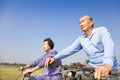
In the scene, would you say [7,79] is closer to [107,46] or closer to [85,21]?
[85,21]

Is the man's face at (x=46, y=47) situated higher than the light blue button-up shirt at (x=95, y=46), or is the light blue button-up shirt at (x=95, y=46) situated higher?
the man's face at (x=46, y=47)

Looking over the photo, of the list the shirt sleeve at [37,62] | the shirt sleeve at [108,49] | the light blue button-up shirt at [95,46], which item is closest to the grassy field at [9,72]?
the shirt sleeve at [37,62]

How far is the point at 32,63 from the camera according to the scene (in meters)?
1.53

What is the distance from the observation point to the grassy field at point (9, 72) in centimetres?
155

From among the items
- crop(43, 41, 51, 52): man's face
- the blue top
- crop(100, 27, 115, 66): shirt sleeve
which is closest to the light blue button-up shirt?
crop(100, 27, 115, 66): shirt sleeve

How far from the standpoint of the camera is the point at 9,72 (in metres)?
1.60

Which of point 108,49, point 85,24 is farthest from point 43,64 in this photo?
point 108,49

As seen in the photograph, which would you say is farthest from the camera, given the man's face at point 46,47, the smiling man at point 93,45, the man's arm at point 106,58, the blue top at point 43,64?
the man's face at point 46,47

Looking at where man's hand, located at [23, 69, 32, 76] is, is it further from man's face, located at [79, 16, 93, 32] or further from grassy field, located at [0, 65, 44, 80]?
man's face, located at [79, 16, 93, 32]

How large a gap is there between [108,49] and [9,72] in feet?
3.05

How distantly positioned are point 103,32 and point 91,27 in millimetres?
83

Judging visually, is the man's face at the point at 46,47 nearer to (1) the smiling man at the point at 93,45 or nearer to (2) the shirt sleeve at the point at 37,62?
(2) the shirt sleeve at the point at 37,62

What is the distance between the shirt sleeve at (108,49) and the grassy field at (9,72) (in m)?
0.74

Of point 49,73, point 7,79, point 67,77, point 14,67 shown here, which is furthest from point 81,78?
point 7,79
